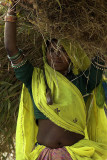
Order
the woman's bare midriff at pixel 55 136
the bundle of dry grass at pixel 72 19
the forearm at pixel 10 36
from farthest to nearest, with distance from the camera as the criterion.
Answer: the woman's bare midriff at pixel 55 136, the forearm at pixel 10 36, the bundle of dry grass at pixel 72 19

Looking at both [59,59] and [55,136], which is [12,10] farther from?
[55,136]

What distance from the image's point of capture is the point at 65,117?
1873 mm

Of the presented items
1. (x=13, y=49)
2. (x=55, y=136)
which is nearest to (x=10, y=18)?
(x=13, y=49)

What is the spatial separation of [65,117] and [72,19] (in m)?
0.72

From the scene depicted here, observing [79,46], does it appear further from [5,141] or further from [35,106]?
[5,141]

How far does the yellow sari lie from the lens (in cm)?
184

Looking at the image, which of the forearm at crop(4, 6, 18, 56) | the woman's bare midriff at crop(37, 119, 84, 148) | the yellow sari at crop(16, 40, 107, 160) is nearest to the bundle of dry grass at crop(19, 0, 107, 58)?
the forearm at crop(4, 6, 18, 56)

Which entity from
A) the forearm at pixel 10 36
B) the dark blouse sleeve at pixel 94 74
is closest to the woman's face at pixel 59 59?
the dark blouse sleeve at pixel 94 74

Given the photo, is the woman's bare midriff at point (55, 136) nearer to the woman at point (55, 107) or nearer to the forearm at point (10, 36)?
the woman at point (55, 107)

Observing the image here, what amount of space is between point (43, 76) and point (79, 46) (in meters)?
0.46

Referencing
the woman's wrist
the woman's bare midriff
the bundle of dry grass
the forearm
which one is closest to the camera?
the bundle of dry grass

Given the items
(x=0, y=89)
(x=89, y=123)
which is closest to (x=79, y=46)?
(x=89, y=123)

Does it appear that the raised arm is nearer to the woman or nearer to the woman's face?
the woman

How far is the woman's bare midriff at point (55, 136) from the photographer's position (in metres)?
1.87
